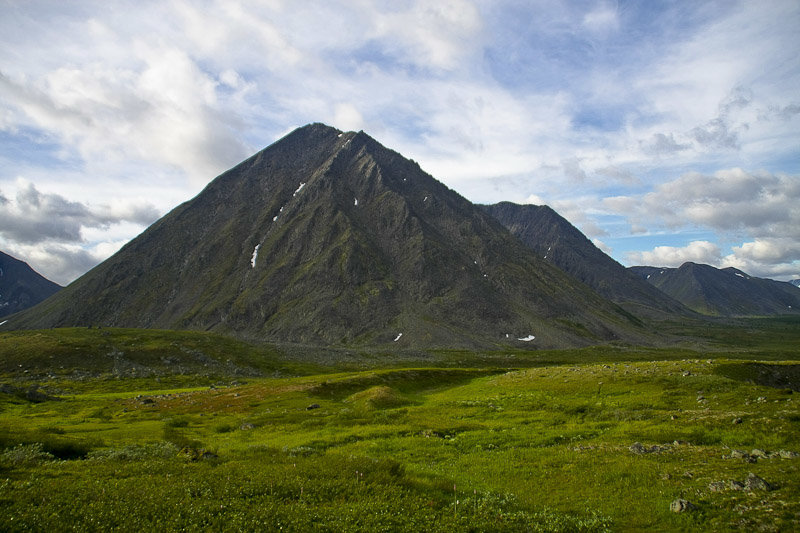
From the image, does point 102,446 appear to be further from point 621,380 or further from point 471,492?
point 621,380

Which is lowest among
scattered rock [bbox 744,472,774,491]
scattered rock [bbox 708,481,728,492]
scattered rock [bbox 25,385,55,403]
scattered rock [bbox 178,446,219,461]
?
scattered rock [bbox 25,385,55,403]

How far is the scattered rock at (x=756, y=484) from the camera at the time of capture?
16000 mm

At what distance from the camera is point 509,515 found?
14.4 m

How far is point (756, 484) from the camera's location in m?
16.2

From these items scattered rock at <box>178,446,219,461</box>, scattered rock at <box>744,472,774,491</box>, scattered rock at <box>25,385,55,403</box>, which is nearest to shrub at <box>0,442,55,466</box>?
scattered rock at <box>178,446,219,461</box>

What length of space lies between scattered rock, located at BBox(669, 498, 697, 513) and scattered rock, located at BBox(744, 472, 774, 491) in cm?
299

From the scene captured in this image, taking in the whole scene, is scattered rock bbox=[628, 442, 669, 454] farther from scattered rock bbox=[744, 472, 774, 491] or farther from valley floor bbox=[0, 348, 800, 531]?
scattered rock bbox=[744, 472, 774, 491]

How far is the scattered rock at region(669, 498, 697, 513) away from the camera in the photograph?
49.7 feet

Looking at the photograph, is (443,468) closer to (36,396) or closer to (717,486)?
(717,486)

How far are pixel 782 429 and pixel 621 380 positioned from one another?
87.1 feet

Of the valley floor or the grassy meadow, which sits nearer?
the valley floor

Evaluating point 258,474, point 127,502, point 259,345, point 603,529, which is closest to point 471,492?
point 603,529

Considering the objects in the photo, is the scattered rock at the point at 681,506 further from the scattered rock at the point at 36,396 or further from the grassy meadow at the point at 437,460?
the scattered rock at the point at 36,396

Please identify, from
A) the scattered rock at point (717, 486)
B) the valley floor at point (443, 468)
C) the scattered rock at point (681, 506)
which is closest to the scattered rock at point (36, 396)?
the valley floor at point (443, 468)
